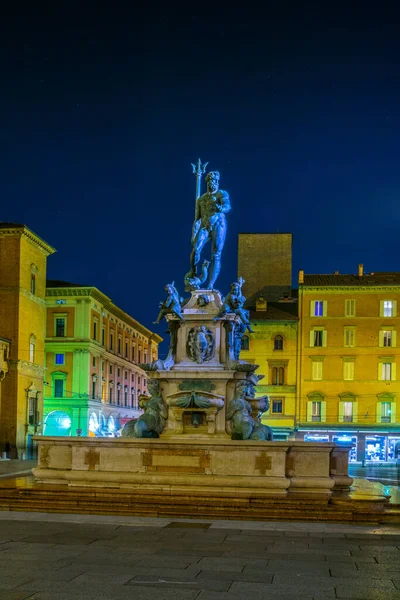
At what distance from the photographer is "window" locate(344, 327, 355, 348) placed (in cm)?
6075

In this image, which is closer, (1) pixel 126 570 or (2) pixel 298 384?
(1) pixel 126 570

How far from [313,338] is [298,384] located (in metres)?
3.61

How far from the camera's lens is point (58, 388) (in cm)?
6988

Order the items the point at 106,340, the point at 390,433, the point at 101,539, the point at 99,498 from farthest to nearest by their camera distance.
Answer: the point at 106,340
the point at 390,433
the point at 99,498
the point at 101,539

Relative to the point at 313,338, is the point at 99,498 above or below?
below

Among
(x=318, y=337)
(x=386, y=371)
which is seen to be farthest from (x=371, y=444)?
(x=318, y=337)

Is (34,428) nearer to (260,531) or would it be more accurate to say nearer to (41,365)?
(41,365)

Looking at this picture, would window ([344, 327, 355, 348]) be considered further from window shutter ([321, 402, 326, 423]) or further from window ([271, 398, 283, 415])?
window ([271, 398, 283, 415])

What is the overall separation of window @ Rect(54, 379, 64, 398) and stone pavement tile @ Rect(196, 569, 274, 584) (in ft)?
201

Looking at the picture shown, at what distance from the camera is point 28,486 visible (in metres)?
16.5

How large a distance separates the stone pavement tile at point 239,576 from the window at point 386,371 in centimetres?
5193

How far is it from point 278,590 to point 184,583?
1.04 metres

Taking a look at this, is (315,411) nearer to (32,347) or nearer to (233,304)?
(32,347)

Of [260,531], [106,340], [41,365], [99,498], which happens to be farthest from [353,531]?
[106,340]
